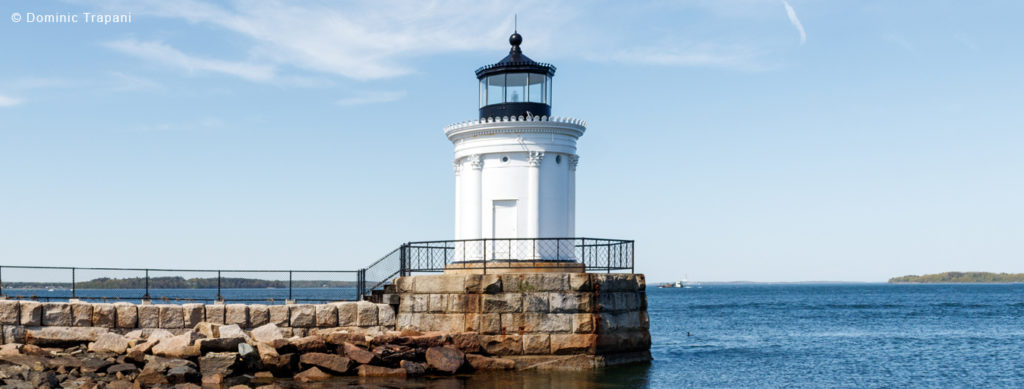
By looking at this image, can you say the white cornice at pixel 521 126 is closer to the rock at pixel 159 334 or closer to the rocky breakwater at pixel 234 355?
the rocky breakwater at pixel 234 355

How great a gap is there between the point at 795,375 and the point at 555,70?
8837mm

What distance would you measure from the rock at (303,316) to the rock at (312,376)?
1.79m

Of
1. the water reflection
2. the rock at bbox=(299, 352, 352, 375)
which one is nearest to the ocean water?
the water reflection

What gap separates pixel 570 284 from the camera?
17.4 metres

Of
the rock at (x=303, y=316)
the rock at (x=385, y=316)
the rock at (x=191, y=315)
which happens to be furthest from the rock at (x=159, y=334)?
the rock at (x=385, y=316)

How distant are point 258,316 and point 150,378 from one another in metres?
2.85

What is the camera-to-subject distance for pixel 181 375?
15352 millimetres

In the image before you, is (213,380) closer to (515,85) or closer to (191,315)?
(191,315)

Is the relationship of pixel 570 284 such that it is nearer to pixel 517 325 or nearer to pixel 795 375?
pixel 517 325

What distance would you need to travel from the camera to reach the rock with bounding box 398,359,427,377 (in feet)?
54.8

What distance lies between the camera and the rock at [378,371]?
16.5 meters

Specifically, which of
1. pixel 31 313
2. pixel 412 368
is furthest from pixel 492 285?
pixel 31 313

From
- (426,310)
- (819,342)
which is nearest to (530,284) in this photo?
(426,310)

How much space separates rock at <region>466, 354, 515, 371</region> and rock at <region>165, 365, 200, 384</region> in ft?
16.0
